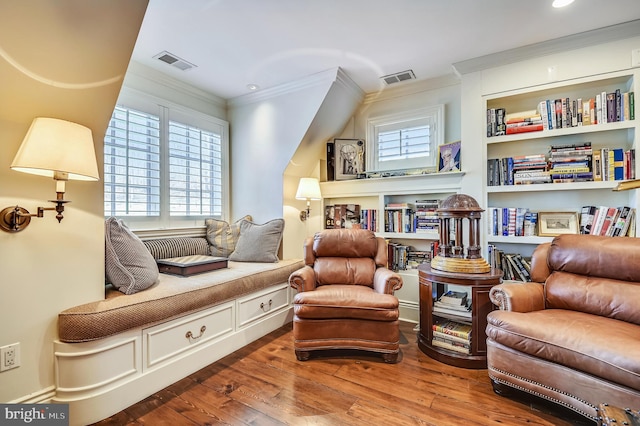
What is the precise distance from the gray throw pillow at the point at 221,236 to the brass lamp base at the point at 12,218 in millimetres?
1815

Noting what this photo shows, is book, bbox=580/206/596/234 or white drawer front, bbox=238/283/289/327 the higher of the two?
book, bbox=580/206/596/234

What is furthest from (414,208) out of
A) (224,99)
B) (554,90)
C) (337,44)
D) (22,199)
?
(22,199)

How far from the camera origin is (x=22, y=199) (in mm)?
1532

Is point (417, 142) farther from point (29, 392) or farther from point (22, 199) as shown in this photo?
point (29, 392)

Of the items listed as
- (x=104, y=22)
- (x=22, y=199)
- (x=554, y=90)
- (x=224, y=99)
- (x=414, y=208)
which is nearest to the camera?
(x=104, y=22)

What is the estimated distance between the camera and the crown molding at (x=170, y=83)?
2715mm

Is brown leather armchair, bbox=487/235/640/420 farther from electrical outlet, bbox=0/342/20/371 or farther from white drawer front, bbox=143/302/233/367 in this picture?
electrical outlet, bbox=0/342/20/371

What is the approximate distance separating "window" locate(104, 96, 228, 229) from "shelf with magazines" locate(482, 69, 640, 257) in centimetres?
294

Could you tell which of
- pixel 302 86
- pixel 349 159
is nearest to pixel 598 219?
pixel 349 159

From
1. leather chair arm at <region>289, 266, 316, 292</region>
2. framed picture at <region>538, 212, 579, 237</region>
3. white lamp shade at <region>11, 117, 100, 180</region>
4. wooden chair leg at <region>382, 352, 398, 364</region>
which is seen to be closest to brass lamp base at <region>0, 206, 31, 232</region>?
white lamp shade at <region>11, 117, 100, 180</region>

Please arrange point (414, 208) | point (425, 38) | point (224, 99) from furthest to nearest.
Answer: point (224, 99) < point (414, 208) < point (425, 38)

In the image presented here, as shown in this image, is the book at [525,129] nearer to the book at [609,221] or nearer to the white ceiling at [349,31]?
the white ceiling at [349,31]

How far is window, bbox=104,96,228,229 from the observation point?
2598mm

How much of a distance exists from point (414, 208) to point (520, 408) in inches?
76.7
